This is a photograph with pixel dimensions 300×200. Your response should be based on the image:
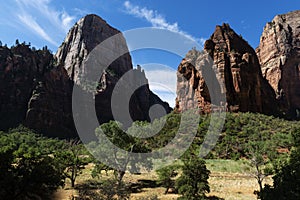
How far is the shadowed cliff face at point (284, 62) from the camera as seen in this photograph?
370ft

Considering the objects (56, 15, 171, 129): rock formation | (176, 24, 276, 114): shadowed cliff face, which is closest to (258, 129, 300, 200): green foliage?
(176, 24, 276, 114): shadowed cliff face

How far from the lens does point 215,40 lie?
Result: 306 feet

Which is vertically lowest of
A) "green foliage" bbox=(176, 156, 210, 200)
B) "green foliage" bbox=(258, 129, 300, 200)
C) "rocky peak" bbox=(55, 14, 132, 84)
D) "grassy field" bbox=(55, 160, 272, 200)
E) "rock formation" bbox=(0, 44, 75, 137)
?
"grassy field" bbox=(55, 160, 272, 200)

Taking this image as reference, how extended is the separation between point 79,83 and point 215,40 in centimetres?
7223

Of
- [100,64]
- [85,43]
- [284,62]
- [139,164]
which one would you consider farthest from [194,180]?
Result: [85,43]

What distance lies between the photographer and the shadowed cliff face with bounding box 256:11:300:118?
11269 cm

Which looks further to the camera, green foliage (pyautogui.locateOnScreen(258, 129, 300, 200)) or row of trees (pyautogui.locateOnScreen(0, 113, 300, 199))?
row of trees (pyautogui.locateOnScreen(0, 113, 300, 199))

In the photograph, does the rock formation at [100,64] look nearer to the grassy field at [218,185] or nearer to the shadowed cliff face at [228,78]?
the shadowed cliff face at [228,78]

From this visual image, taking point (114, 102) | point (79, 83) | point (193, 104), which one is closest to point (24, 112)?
point (79, 83)

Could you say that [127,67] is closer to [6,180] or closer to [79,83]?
[79,83]

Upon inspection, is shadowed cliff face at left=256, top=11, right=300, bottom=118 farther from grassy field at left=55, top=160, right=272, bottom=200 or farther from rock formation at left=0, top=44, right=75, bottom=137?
rock formation at left=0, top=44, right=75, bottom=137

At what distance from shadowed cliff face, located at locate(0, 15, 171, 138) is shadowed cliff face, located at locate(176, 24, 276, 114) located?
146ft

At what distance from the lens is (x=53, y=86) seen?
11288cm

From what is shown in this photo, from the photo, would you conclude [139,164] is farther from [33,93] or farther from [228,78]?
[33,93]
